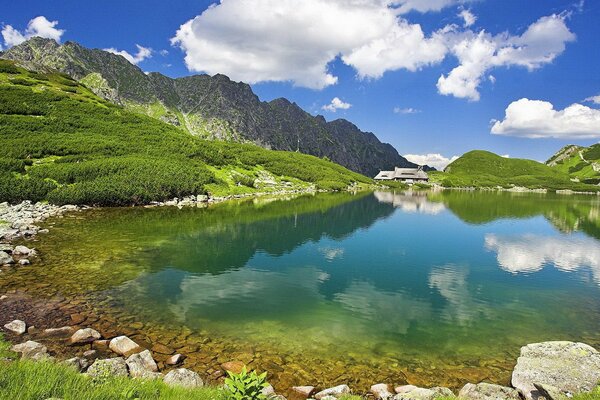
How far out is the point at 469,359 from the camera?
1639 cm

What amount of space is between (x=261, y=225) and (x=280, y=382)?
39295 millimetres

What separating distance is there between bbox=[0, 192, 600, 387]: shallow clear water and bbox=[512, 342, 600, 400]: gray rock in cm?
119

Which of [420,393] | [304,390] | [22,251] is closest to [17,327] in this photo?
[304,390]

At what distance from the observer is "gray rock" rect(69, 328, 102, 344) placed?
15.4 meters

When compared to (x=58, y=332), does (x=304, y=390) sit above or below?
below

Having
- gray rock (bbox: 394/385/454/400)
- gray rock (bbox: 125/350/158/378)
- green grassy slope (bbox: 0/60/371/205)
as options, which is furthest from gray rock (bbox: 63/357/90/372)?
green grassy slope (bbox: 0/60/371/205)

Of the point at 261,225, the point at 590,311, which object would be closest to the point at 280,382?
the point at 590,311

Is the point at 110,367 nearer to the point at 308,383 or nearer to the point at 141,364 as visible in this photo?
the point at 141,364

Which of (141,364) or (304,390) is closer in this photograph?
(304,390)

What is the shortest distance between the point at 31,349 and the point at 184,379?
21.4ft

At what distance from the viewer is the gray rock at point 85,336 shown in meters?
15.4

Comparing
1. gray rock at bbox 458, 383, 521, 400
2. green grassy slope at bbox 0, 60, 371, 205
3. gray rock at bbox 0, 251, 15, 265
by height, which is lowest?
gray rock at bbox 458, 383, 521, 400

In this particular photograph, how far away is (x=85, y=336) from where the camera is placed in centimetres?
1562

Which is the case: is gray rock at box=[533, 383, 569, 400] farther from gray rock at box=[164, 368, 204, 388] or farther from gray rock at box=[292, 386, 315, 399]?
gray rock at box=[164, 368, 204, 388]
